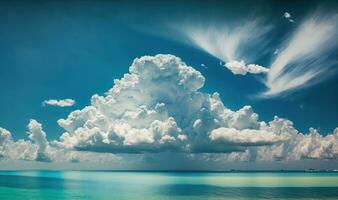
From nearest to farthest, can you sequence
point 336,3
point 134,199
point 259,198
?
point 336,3
point 134,199
point 259,198

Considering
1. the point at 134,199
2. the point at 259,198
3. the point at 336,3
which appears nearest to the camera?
the point at 336,3

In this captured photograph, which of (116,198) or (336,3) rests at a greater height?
(336,3)

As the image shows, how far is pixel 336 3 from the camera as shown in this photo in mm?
19844

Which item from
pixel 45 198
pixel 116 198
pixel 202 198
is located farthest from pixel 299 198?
pixel 45 198

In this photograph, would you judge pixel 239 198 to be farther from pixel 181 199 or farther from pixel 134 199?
pixel 134 199

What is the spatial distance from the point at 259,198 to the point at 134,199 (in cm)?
836

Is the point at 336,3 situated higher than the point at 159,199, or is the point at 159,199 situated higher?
the point at 336,3

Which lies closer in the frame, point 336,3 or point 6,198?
point 336,3

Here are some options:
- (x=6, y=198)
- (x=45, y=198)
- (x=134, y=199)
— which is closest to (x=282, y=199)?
(x=134, y=199)

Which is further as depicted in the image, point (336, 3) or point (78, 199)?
point (78, 199)

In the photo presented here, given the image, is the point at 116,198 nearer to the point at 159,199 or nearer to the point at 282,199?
the point at 159,199

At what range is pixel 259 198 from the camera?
26.6m

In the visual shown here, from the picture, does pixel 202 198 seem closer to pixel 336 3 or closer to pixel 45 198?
pixel 45 198

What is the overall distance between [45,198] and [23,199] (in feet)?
4.83
